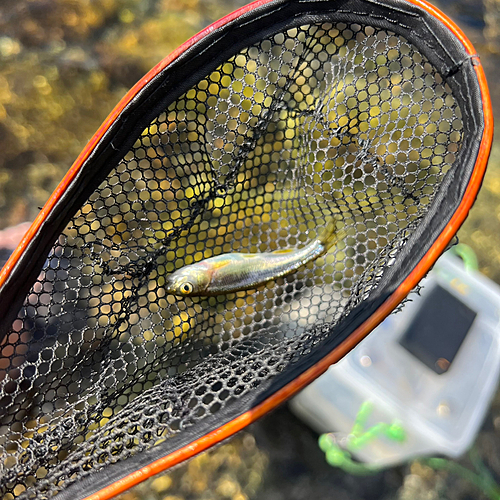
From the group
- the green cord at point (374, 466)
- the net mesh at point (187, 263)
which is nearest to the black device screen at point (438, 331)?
the green cord at point (374, 466)

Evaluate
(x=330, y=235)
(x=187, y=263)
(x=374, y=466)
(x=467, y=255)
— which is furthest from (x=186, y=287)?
(x=467, y=255)

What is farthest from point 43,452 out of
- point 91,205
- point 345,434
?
point 345,434

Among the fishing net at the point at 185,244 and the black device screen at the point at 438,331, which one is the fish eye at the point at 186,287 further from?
the black device screen at the point at 438,331

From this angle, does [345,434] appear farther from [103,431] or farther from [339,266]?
[103,431]

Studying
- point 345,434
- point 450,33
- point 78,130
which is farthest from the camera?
point 78,130

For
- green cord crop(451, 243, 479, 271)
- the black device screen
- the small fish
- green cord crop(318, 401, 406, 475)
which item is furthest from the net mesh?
green cord crop(451, 243, 479, 271)

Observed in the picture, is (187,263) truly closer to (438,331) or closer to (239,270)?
(239,270)
